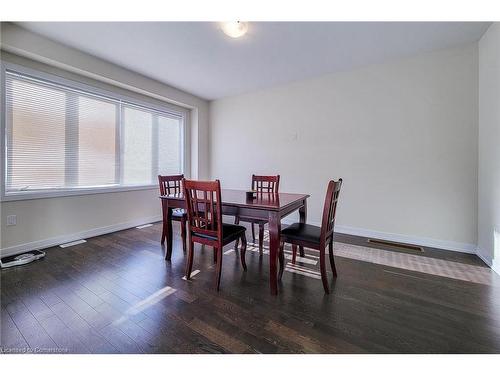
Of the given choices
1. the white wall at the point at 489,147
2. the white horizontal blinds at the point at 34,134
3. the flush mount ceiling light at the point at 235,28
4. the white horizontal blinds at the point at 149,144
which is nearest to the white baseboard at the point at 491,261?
the white wall at the point at 489,147

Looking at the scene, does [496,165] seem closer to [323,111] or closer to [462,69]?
[462,69]

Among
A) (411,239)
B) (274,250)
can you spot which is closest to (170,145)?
(274,250)

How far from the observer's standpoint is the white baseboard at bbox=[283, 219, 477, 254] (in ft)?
8.75

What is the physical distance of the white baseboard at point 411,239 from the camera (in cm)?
267

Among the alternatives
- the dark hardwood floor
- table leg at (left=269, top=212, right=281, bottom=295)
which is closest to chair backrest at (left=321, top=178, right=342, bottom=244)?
table leg at (left=269, top=212, right=281, bottom=295)

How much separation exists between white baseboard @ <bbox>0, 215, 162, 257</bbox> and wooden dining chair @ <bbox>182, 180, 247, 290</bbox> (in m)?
2.06

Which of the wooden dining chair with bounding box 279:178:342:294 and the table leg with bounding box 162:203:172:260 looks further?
the table leg with bounding box 162:203:172:260

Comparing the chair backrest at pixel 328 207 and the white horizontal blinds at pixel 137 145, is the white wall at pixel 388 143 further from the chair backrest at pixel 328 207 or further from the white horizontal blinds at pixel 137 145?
the white horizontal blinds at pixel 137 145

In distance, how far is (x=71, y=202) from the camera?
297 cm

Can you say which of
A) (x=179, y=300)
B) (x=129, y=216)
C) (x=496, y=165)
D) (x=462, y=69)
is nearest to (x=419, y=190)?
(x=496, y=165)

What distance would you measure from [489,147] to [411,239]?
1.34 metres

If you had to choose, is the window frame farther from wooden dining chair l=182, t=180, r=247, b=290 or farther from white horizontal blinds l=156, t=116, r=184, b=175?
wooden dining chair l=182, t=180, r=247, b=290

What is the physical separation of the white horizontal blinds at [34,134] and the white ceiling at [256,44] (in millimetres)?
677

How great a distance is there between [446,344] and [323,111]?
3153mm
